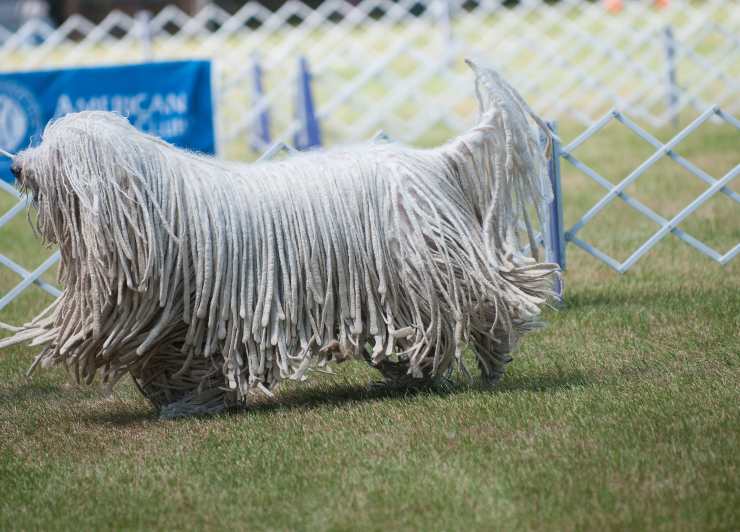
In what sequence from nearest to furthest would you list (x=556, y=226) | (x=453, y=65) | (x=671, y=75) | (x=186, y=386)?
(x=186, y=386) → (x=556, y=226) → (x=671, y=75) → (x=453, y=65)

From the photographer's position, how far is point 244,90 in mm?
14297

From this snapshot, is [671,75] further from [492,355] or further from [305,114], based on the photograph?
[492,355]

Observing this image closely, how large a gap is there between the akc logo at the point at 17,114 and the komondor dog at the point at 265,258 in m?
3.78

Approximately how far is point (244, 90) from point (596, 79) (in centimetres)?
396

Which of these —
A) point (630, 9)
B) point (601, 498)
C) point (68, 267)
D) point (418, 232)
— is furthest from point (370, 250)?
point (630, 9)

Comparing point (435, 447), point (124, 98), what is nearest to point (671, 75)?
point (124, 98)

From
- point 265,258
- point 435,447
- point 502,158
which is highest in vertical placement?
point 502,158

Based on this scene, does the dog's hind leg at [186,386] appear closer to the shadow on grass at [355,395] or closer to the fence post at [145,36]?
the shadow on grass at [355,395]

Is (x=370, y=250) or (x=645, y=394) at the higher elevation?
(x=370, y=250)

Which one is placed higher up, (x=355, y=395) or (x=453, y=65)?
(x=453, y=65)

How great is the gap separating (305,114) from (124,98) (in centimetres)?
311

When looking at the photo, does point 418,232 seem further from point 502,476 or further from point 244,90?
point 244,90

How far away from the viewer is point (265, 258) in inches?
167

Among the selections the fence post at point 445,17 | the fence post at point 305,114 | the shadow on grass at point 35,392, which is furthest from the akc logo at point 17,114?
the fence post at point 445,17
